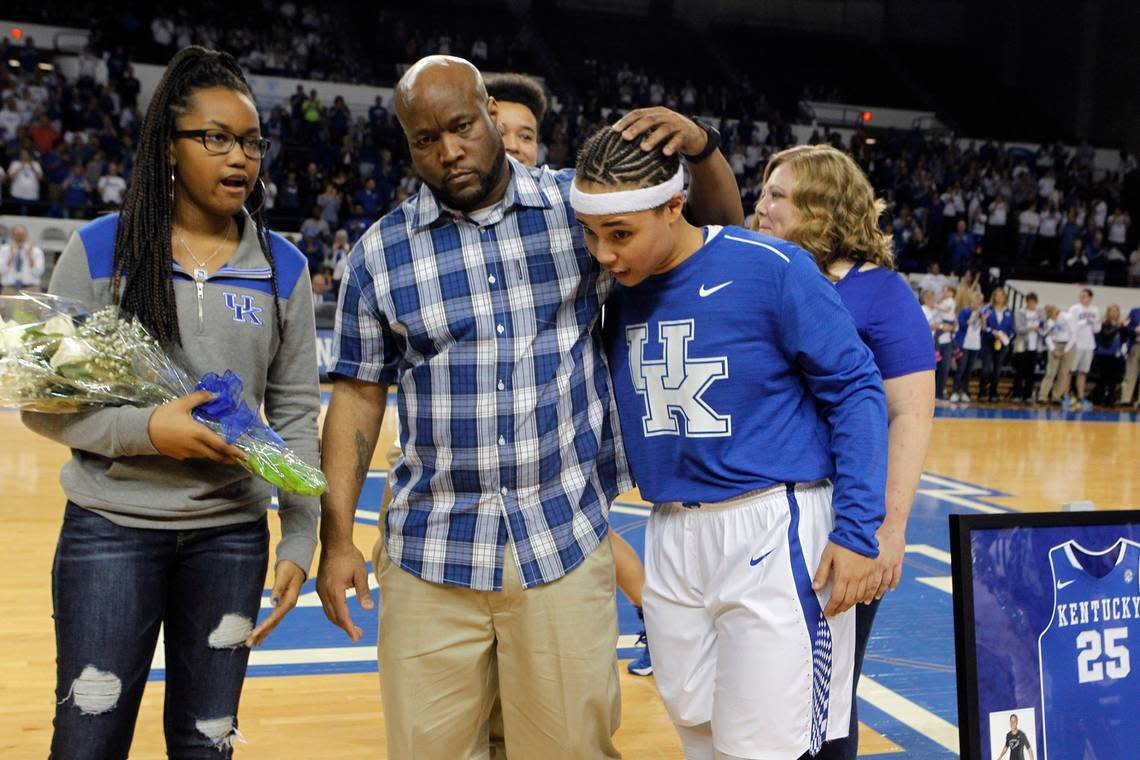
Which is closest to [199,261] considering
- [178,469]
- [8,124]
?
[178,469]

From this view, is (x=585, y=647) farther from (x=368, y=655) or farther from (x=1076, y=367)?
(x=1076, y=367)

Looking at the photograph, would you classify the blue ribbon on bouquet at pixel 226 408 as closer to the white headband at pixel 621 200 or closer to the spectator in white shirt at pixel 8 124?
the white headband at pixel 621 200

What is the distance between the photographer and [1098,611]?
2.29 m

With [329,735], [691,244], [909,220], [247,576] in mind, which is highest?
[909,220]

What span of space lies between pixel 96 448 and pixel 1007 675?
69.9 inches

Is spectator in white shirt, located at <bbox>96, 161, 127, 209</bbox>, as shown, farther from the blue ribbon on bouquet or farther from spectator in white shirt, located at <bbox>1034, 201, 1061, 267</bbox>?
spectator in white shirt, located at <bbox>1034, 201, 1061, 267</bbox>

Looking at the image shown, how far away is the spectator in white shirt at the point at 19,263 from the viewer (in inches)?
491

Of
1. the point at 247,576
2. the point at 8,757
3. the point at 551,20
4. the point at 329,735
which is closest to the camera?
the point at 247,576

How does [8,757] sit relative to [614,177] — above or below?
below

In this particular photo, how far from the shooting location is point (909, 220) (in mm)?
20094

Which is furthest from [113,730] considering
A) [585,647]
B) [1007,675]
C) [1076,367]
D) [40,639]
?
[1076,367]

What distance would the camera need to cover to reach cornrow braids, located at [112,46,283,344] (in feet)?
6.50

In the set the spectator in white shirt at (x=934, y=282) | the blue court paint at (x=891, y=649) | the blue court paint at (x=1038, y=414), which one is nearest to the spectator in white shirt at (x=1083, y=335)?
the blue court paint at (x=1038, y=414)

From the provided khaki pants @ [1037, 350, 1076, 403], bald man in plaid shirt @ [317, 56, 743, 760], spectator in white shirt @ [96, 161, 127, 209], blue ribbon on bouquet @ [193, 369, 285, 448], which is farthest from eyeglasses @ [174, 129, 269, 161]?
khaki pants @ [1037, 350, 1076, 403]
